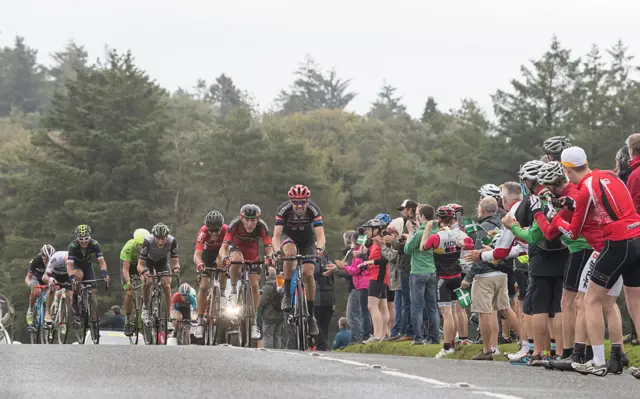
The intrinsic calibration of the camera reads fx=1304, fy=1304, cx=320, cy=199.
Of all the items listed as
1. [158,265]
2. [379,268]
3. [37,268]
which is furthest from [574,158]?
[37,268]

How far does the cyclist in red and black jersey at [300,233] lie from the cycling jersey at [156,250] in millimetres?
4101

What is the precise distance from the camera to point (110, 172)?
266ft

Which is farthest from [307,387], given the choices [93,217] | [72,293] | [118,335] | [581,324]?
[93,217]

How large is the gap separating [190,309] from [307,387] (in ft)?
52.7

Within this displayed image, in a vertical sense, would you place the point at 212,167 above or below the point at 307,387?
above

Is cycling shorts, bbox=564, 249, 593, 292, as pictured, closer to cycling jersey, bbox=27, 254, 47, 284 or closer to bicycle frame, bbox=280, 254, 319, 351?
bicycle frame, bbox=280, 254, 319, 351

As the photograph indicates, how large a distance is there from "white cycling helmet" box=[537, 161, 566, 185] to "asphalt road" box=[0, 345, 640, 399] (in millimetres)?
1996

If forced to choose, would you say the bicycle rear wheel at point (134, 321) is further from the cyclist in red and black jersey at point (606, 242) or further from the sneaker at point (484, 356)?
the cyclist in red and black jersey at point (606, 242)

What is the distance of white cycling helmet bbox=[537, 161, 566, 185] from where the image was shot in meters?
13.7

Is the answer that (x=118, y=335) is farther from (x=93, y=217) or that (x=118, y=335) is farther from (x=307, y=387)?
(x=93, y=217)

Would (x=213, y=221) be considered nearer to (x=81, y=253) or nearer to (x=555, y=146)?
(x=81, y=253)

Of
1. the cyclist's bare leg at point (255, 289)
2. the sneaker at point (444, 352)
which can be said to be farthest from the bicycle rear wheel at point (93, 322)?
the sneaker at point (444, 352)

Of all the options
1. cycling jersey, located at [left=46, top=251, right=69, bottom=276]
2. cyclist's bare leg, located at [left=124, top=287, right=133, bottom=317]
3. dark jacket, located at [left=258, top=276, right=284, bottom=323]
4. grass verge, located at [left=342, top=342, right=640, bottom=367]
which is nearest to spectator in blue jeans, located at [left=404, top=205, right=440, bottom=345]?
grass verge, located at [left=342, top=342, right=640, bottom=367]

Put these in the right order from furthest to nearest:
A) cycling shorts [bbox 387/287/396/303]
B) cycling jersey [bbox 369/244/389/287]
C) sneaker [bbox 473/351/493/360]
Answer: cycling shorts [bbox 387/287/396/303] → cycling jersey [bbox 369/244/389/287] → sneaker [bbox 473/351/493/360]
